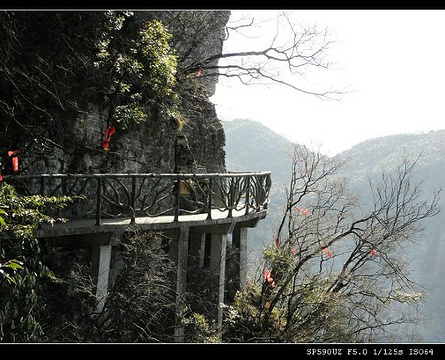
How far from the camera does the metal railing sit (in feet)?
24.8

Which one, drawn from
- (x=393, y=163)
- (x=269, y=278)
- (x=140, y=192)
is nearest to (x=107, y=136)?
(x=140, y=192)

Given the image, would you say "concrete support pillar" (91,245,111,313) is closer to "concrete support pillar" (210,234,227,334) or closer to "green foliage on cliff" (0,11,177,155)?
"green foliage on cliff" (0,11,177,155)

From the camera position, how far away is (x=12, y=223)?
18.3 feet

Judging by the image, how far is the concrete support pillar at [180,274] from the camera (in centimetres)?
894

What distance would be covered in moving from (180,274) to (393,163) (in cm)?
6942

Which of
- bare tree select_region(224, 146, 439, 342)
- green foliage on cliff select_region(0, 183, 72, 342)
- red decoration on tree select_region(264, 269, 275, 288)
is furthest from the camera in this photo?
red decoration on tree select_region(264, 269, 275, 288)

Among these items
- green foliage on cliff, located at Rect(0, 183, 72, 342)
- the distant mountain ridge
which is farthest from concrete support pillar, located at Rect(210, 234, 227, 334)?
the distant mountain ridge

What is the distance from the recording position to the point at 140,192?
804cm

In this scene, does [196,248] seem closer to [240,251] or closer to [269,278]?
[240,251]

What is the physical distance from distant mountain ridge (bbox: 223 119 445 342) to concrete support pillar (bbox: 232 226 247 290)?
53707 mm

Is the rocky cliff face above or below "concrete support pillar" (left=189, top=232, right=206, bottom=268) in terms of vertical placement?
above
